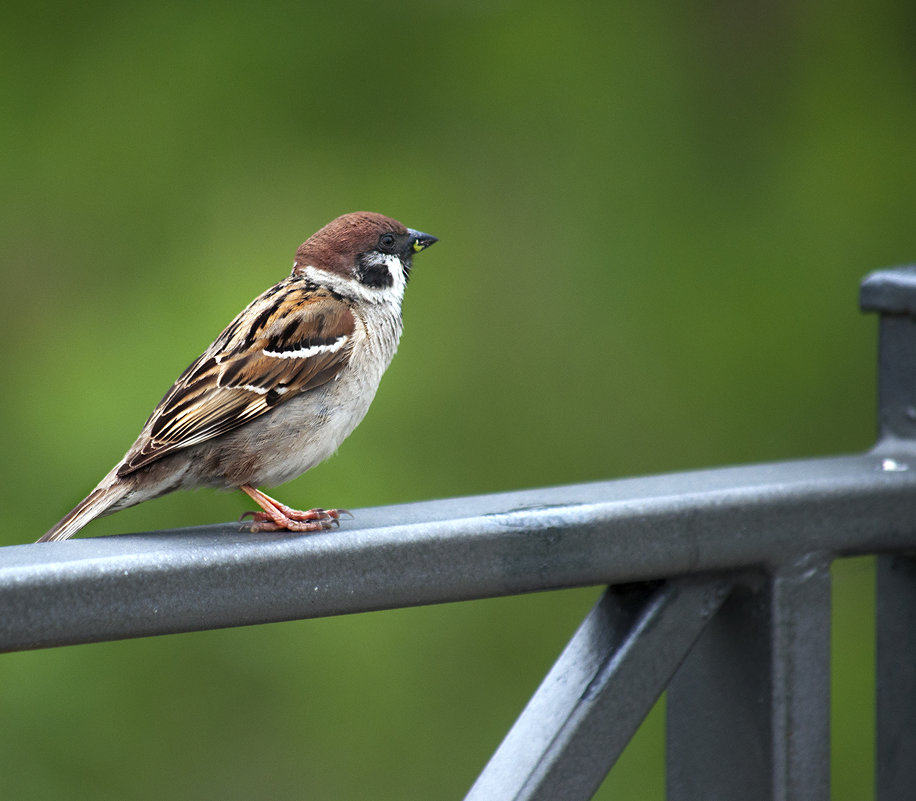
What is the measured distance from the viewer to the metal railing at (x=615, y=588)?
1.30m

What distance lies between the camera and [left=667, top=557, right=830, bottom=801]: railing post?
1541 millimetres

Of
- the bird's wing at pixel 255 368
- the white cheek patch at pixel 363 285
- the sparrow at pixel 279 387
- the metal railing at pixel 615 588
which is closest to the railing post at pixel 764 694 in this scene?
the metal railing at pixel 615 588

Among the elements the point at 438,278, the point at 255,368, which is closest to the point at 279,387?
the point at 255,368

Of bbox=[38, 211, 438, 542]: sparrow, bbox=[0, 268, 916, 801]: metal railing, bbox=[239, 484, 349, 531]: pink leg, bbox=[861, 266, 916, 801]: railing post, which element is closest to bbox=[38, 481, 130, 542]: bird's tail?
bbox=[38, 211, 438, 542]: sparrow

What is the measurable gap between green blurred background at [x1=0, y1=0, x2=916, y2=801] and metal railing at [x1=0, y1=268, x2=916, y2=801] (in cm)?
213

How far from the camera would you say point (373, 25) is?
13.6 feet

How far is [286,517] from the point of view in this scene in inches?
76.8

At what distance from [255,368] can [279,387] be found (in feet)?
0.17

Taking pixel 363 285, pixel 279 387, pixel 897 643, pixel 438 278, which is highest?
pixel 363 285

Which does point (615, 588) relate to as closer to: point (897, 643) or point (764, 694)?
point (764, 694)

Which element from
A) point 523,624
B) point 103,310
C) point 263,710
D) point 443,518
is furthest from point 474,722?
point 443,518

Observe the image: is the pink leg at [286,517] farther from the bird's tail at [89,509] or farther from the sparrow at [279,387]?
the bird's tail at [89,509]

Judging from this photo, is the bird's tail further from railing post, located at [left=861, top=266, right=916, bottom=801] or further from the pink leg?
railing post, located at [left=861, top=266, right=916, bottom=801]

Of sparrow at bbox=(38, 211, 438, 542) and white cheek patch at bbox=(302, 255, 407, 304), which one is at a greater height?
white cheek patch at bbox=(302, 255, 407, 304)
